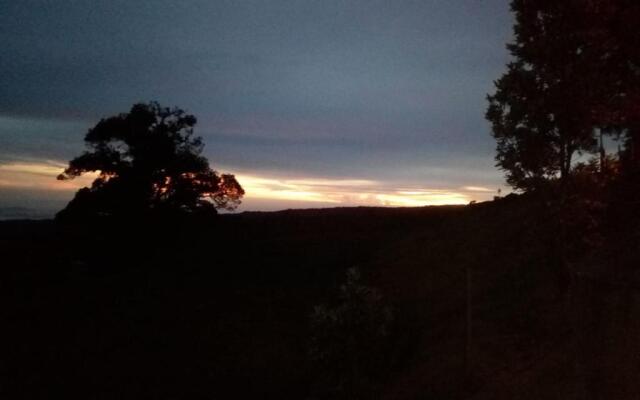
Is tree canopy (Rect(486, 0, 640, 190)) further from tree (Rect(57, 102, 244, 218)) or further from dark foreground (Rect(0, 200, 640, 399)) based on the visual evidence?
tree (Rect(57, 102, 244, 218))

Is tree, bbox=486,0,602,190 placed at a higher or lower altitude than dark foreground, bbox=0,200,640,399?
higher

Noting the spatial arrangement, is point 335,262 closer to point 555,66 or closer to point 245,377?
point 245,377

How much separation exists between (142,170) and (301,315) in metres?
15.0

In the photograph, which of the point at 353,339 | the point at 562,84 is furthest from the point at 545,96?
the point at 353,339

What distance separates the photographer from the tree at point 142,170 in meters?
39.2

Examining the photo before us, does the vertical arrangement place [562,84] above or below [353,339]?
above

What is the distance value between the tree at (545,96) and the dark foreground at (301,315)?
120cm

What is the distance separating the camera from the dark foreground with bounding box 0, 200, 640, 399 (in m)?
12.1

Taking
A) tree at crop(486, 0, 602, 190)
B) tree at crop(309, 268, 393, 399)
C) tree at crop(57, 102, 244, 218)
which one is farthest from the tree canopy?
tree at crop(57, 102, 244, 218)

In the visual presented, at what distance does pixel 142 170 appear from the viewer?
39.5 meters

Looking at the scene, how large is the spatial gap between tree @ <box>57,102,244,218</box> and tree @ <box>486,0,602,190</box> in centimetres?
2705

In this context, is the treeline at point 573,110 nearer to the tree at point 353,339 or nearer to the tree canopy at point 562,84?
the tree canopy at point 562,84

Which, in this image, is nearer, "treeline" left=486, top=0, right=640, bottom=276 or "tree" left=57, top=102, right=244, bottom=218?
"treeline" left=486, top=0, right=640, bottom=276

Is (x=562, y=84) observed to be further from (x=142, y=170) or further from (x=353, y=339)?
(x=142, y=170)
